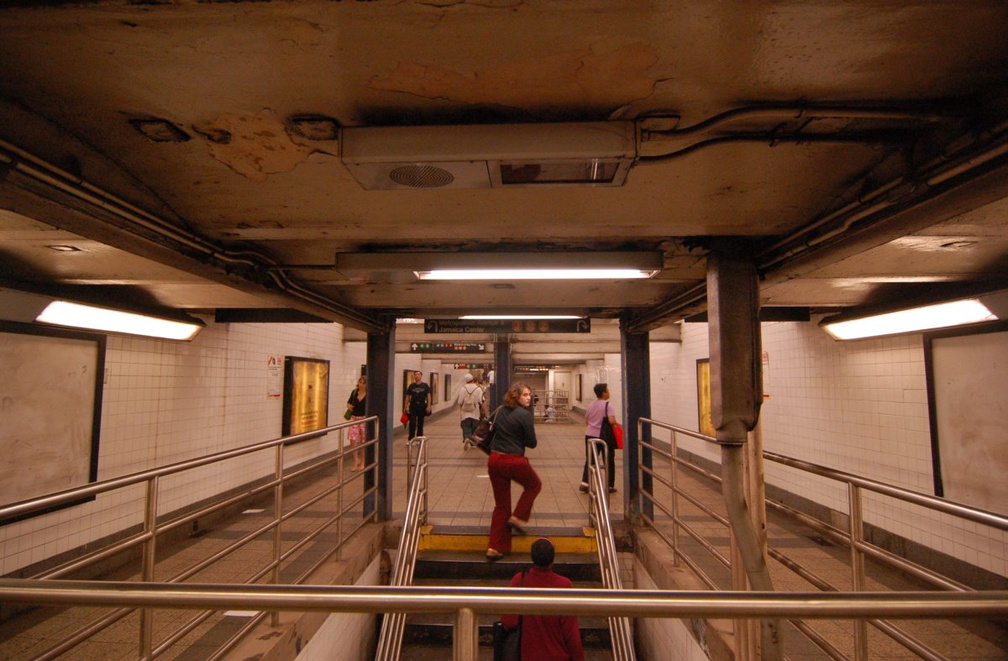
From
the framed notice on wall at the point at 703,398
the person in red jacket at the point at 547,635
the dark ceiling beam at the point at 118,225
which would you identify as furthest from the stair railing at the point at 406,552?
the framed notice on wall at the point at 703,398

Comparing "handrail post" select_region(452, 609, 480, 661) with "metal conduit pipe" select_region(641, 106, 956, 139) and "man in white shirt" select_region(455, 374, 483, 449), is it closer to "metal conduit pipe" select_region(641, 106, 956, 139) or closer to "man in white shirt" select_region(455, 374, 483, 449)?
"metal conduit pipe" select_region(641, 106, 956, 139)

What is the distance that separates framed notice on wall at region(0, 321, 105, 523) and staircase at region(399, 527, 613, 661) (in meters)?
3.12

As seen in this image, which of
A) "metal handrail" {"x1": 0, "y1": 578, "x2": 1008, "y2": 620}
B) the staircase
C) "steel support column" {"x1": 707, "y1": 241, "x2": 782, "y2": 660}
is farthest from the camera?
the staircase

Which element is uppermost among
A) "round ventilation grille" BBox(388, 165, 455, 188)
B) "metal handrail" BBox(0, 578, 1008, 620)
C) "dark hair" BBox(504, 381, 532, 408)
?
"round ventilation grille" BBox(388, 165, 455, 188)

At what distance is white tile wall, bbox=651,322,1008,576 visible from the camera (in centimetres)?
402

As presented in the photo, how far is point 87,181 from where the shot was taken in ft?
5.87

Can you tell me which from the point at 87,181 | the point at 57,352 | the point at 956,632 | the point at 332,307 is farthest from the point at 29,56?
the point at 956,632

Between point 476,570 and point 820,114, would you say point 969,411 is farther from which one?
point 476,570

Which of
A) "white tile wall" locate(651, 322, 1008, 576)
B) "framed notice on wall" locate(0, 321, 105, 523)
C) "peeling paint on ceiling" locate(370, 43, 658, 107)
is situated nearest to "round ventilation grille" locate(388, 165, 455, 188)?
"peeling paint on ceiling" locate(370, 43, 658, 107)

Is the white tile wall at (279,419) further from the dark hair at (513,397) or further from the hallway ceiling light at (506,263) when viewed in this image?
the dark hair at (513,397)

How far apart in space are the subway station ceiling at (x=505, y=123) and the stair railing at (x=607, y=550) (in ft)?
9.12

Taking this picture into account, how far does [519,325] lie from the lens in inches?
231

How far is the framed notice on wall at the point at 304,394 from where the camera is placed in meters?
7.20

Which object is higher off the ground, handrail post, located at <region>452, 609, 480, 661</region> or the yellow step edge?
handrail post, located at <region>452, 609, 480, 661</region>
